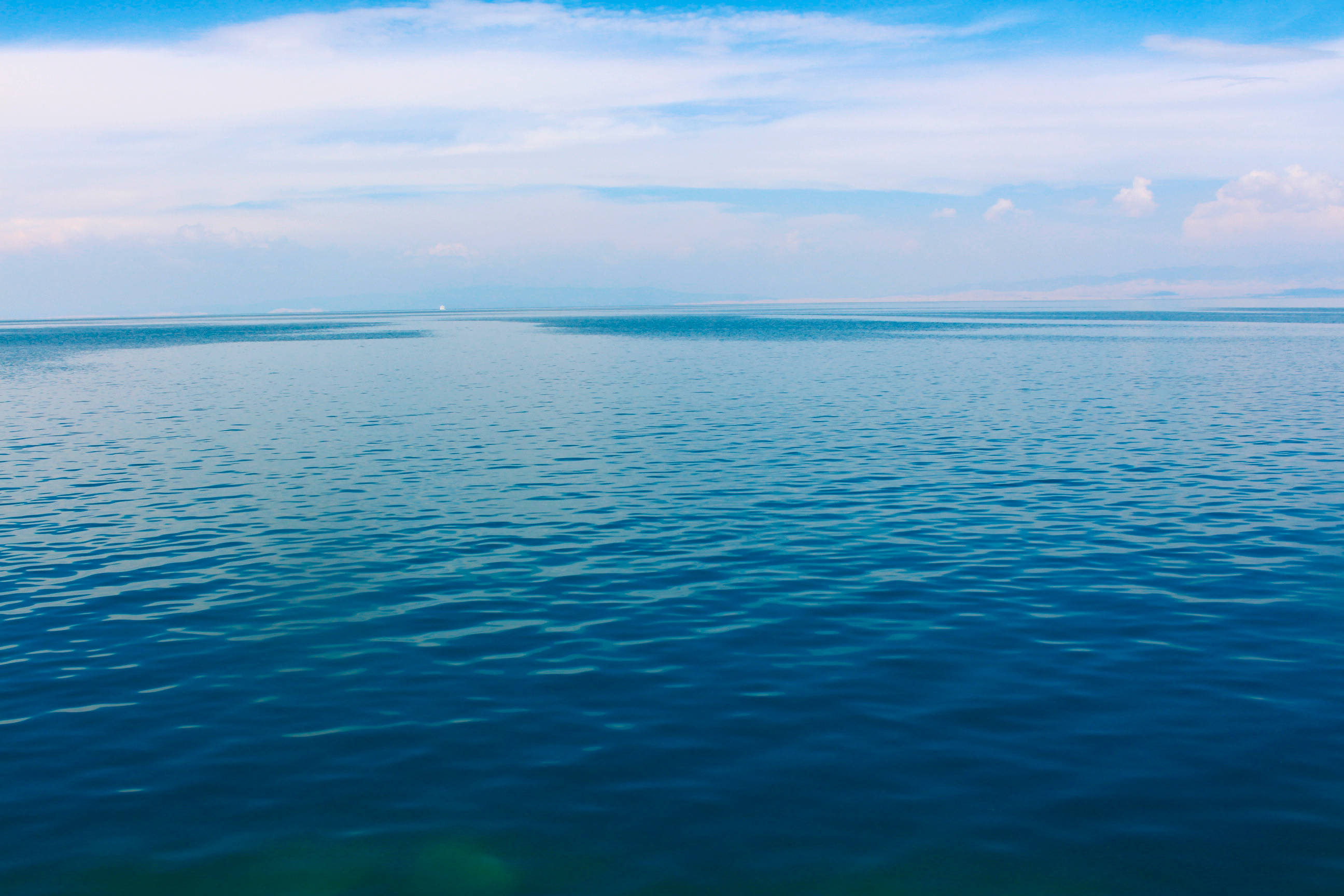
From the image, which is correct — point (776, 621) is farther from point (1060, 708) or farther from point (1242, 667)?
point (1242, 667)

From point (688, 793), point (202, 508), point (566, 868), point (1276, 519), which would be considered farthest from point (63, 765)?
point (1276, 519)

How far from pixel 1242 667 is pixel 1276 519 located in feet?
41.3

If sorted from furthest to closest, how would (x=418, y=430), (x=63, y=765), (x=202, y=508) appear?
(x=418, y=430), (x=202, y=508), (x=63, y=765)

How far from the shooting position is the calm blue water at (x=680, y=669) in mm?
12078

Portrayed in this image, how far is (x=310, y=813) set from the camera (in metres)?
12.9

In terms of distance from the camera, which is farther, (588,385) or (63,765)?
(588,385)

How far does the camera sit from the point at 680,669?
17.5 meters

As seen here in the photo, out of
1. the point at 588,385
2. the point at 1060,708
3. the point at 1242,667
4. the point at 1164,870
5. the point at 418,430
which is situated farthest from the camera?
the point at 588,385

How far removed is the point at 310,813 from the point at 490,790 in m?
2.29

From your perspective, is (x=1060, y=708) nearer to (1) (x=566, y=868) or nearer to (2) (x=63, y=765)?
(1) (x=566, y=868)

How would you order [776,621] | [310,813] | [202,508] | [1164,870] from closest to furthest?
[1164,870] < [310,813] < [776,621] < [202,508]


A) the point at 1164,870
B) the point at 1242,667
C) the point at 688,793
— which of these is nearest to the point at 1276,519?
the point at 1242,667

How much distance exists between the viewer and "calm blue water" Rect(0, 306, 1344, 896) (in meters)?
12.1

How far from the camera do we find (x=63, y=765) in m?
14.4
